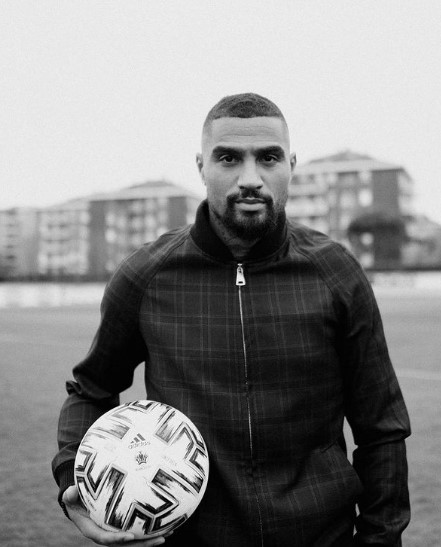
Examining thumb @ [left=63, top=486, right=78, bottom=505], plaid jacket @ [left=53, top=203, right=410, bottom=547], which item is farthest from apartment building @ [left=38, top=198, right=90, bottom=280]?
thumb @ [left=63, top=486, right=78, bottom=505]

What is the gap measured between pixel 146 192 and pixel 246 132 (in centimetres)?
9037

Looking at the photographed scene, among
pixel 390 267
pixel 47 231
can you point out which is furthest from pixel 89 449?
pixel 47 231

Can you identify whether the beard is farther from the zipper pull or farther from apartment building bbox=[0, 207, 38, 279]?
apartment building bbox=[0, 207, 38, 279]

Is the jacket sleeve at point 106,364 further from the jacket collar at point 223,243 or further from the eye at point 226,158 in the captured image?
the eye at point 226,158

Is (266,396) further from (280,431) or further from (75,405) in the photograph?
(75,405)

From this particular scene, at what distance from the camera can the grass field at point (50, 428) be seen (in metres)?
3.96

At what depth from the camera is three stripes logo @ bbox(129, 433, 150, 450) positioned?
1837 mm

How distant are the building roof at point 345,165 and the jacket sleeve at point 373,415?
7564 cm

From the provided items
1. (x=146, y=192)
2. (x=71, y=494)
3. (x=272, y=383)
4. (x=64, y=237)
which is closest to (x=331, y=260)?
(x=272, y=383)

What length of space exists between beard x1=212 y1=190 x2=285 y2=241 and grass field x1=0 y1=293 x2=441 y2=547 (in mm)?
2507

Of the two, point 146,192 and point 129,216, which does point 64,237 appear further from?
point 146,192

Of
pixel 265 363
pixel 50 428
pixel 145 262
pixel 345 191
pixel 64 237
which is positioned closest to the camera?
pixel 265 363

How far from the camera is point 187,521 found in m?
1.91

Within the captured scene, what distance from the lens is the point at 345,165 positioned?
76.9 metres
